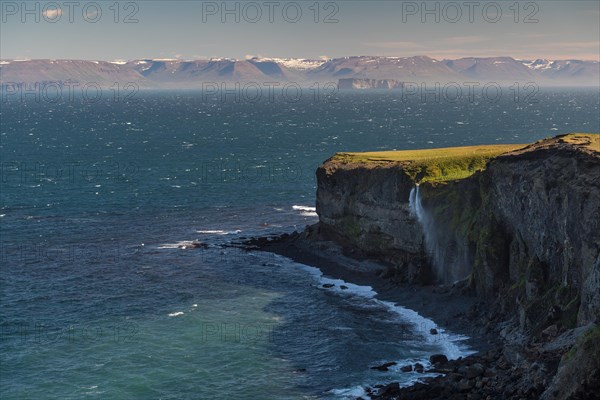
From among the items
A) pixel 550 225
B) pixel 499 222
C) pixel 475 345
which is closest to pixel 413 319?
pixel 475 345

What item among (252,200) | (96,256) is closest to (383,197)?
(96,256)

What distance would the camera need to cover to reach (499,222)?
7206 cm

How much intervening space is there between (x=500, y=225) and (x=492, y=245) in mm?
2185

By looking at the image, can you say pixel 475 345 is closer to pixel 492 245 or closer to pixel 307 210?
pixel 492 245

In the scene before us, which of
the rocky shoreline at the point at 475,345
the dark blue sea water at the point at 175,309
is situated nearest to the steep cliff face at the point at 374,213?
the rocky shoreline at the point at 475,345

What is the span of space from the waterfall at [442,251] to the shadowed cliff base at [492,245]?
14 centimetres

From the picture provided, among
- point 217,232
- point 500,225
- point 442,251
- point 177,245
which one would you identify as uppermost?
point 500,225

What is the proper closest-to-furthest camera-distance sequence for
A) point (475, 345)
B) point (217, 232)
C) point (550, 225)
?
point (550, 225)
point (475, 345)
point (217, 232)

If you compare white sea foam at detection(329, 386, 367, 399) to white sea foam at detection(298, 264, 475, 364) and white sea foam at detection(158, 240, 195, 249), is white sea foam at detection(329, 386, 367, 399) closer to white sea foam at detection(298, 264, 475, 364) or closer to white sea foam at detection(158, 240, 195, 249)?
white sea foam at detection(298, 264, 475, 364)

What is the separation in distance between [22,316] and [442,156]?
47.1 metres

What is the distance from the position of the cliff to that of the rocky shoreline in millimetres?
397

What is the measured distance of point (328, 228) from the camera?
9462 centimetres

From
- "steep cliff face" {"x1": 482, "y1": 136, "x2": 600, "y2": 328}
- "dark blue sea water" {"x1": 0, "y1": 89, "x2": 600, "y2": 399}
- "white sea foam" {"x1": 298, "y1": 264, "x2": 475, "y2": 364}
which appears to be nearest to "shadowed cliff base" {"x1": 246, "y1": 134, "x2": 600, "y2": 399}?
"steep cliff face" {"x1": 482, "y1": 136, "x2": 600, "y2": 328}

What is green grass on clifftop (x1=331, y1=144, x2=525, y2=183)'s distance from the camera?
3337 inches
